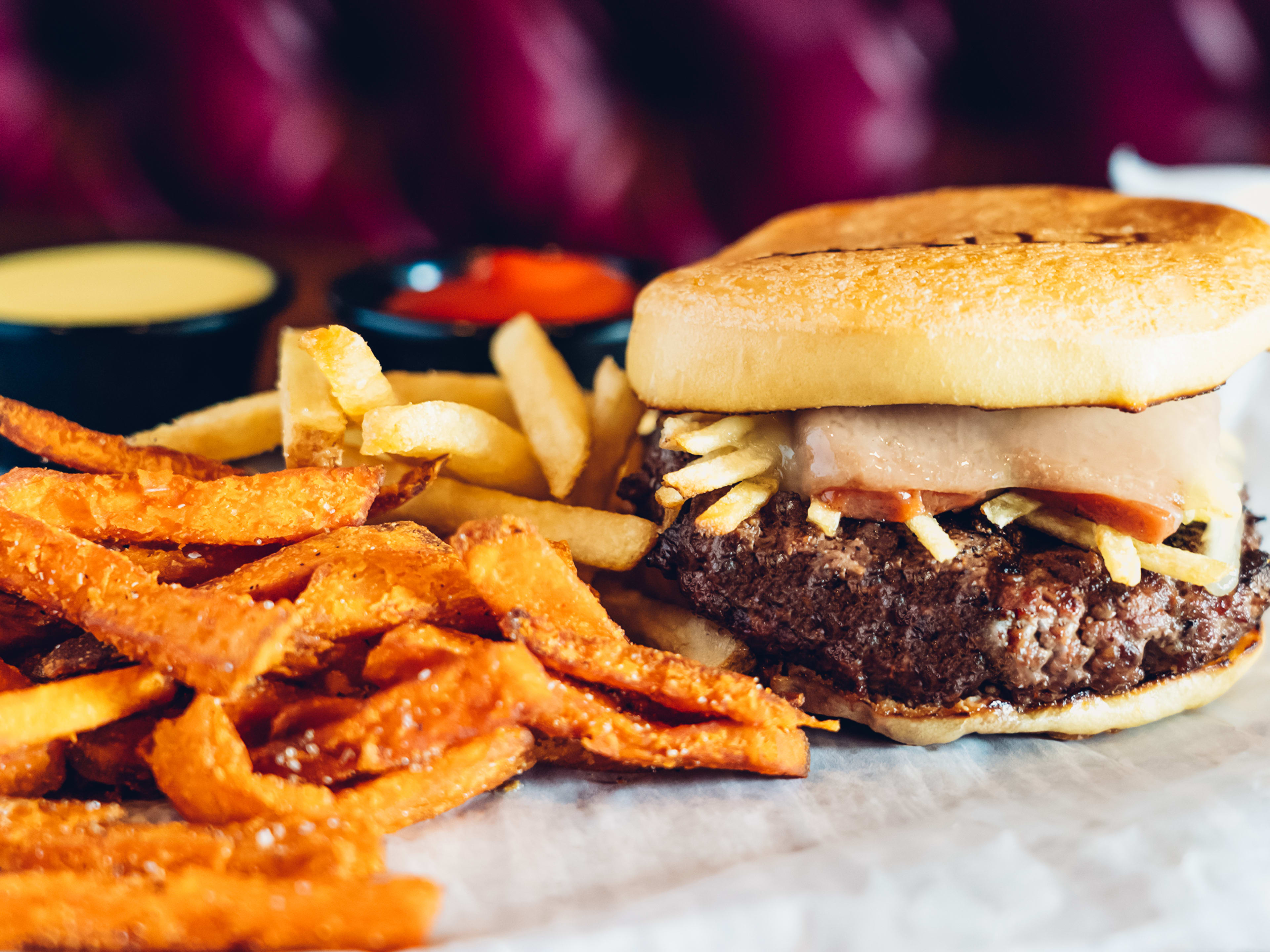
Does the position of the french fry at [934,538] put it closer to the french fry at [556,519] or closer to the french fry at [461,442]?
the french fry at [556,519]

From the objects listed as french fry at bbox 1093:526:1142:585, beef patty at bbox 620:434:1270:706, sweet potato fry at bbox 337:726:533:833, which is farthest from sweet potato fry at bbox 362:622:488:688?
french fry at bbox 1093:526:1142:585

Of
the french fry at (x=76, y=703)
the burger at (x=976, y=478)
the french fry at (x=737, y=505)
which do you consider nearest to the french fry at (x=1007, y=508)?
the burger at (x=976, y=478)

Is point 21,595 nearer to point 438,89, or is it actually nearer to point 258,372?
point 258,372

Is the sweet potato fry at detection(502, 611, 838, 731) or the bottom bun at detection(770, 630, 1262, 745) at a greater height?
the sweet potato fry at detection(502, 611, 838, 731)

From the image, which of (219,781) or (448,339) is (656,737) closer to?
(219,781)

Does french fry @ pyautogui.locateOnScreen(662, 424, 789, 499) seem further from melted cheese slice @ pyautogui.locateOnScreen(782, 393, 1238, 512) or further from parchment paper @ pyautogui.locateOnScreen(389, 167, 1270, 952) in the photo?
parchment paper @ pyautogui.locateOnScreen(389, 167, 1270, 952)

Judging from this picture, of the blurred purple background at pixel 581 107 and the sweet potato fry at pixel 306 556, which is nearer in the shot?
the sweet potato fry at pixel 306 556
